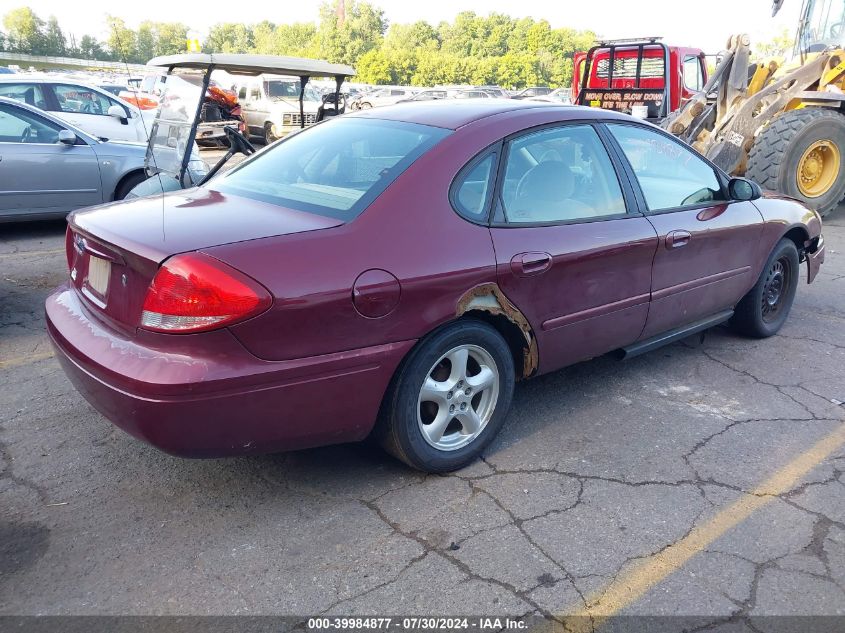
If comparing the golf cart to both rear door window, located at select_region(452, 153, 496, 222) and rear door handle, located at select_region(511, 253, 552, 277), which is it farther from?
rear door handle, located at select_region(511, 253, 552, 277)

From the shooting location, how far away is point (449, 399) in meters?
3.12

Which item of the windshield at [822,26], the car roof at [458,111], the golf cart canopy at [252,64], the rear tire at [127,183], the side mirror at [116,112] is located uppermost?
the windshield at [822,26]

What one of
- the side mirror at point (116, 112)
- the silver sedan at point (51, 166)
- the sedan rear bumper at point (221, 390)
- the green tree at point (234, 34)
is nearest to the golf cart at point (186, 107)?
the silver sedan at point (51, 166)

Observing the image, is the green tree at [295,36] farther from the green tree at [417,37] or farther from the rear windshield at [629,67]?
the rear windshield at [629,67]

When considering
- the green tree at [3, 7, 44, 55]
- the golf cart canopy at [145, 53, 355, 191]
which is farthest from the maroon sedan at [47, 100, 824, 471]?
the green tree at [3, 7, 44, 55]

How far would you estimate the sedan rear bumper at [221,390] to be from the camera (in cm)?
247

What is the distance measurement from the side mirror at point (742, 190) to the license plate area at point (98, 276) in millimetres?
3467

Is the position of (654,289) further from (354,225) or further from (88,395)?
(88,395)

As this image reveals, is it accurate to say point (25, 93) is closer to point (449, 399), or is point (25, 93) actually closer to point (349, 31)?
point (449, 399)

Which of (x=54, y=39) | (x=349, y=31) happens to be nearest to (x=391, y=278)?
(x=349, y=31)

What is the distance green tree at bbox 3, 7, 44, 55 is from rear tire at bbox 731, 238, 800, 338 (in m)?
97.3

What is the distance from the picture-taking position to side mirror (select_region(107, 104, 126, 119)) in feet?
37.7

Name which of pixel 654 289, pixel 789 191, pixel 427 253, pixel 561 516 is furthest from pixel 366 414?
pixel 789 191

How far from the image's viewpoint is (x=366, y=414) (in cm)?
285
